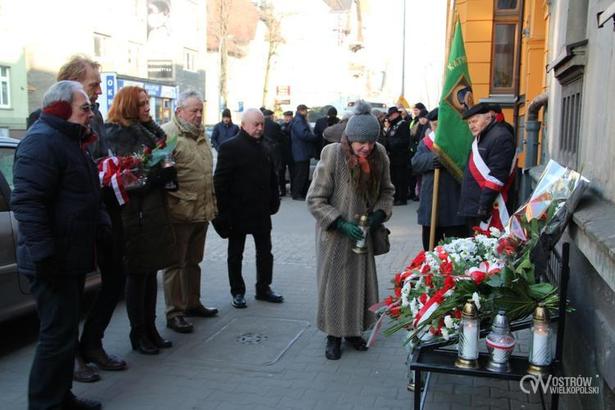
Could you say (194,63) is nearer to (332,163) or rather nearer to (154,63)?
(154,63)

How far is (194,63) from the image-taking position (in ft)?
139

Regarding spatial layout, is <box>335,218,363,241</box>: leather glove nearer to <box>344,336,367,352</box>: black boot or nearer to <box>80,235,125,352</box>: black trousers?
<box>344,336,367,352</box>: black boot

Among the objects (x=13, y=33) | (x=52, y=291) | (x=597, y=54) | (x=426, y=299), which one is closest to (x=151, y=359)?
(x=52, y=291)

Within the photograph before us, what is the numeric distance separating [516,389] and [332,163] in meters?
1.98

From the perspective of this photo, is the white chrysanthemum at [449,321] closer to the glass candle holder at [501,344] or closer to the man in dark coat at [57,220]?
the glass candle holder at [501,344]

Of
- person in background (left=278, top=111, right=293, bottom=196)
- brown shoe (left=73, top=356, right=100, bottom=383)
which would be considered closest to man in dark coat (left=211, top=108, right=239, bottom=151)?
person in background (left=278, top=111, right=293, bottom=196)

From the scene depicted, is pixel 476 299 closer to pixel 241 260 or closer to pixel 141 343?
pixel 141 343

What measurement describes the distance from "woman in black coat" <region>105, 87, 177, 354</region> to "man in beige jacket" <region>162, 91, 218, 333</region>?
436mm

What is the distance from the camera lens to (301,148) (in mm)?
13672

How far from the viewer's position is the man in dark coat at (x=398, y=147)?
505 inches

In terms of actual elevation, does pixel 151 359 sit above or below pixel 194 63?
below

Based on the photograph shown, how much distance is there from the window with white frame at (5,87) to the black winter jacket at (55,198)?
2587 centimetres

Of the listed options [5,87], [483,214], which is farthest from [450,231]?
[5,87]

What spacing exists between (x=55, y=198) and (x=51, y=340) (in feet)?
2.62
